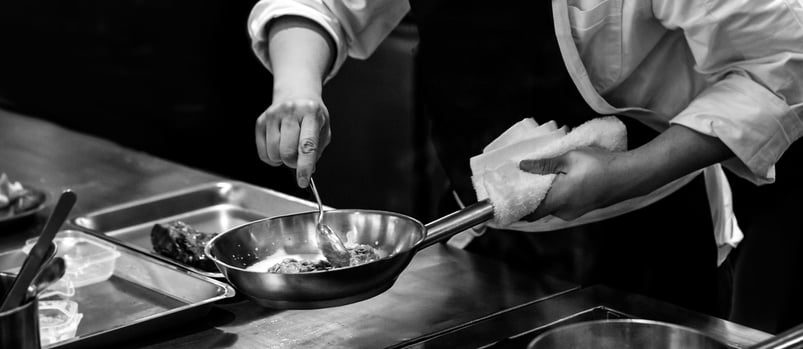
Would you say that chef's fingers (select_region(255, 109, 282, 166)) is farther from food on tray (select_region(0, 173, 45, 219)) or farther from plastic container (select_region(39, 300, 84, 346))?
food on tray (select_region(0, 173, 45, 219))

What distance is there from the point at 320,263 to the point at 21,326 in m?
0.41

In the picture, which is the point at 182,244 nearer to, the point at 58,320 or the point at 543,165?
the point at 58,320

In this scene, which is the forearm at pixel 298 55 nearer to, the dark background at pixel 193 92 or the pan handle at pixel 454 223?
the pan handle at pixel 454 223

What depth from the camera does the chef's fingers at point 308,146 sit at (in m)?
1.46

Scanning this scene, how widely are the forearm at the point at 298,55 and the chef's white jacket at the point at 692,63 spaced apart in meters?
0.02

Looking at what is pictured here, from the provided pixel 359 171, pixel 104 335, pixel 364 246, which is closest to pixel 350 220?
pixel 364 246

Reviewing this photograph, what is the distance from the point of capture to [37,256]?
40.3 inches

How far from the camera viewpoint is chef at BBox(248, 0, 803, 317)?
56.8 inches

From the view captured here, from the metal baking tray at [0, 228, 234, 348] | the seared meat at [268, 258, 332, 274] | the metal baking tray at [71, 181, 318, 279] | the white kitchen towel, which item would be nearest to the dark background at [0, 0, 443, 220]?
the metal baking tray at [71, 181, 318, 279]

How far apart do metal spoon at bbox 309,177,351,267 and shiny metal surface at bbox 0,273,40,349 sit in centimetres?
40

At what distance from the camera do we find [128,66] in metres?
4.21

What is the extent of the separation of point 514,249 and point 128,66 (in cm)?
276

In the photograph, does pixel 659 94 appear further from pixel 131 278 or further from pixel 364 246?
pixel 131 278

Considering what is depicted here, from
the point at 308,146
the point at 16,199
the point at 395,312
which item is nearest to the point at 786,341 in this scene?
the point at 395,312
